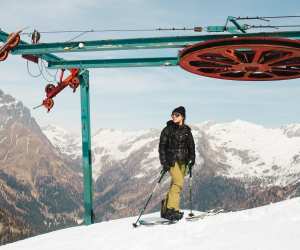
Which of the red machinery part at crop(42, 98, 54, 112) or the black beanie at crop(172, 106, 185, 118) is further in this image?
the red machinery part at crop(42, 98, 54, 112)

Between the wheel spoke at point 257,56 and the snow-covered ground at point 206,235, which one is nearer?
the snow-covered ground at point 206,235

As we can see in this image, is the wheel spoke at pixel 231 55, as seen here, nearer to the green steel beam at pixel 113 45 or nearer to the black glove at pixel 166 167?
the green steel beam at pixel 113 45

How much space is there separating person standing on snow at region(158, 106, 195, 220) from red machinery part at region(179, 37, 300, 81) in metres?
1.46

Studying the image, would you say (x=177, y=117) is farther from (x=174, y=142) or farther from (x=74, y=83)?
(x=74, y=83)

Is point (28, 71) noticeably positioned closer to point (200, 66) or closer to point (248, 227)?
point (200, 66)

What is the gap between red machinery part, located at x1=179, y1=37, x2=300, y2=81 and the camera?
11055 mm

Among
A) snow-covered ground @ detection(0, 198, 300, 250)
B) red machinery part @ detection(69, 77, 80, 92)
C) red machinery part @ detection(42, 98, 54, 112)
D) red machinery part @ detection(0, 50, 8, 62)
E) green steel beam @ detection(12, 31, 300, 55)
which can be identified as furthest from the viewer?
red machinery part @ detection(42, 98, 54, 112)

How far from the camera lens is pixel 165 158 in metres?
11.8

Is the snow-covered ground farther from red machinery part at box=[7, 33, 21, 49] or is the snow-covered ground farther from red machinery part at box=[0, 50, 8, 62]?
red machinery part at box=[7, 33, 21, 49]

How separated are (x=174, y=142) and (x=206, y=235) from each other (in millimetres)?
2941

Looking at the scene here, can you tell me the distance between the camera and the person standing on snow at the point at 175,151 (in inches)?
468

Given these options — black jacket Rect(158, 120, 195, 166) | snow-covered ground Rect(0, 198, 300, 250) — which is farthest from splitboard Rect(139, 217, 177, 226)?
black jacket Rect(158, 120, 195, 166)

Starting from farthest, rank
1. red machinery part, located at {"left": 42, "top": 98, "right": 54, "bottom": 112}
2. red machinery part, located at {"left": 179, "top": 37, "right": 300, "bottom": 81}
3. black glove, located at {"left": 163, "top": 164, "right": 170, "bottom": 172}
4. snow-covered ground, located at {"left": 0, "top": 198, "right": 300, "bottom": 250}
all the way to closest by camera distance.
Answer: red machinery part, located at {"left": 42, "top": 98, "right": 54, "bottom": 112} < black glove, located at {"left": 163, "top": 164, "right": 170, "bottom": 172} < red machinery part, located at {"left": 179, "top": 37, "right": 300, "bottom": 81} < snow-covered ground, located at {"left": 0, "top": 198, "right": 300, "bottom": 250}

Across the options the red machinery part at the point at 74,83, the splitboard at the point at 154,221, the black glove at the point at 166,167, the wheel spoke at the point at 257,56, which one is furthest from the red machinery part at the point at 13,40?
the wheel spoke at the point at 257,56
